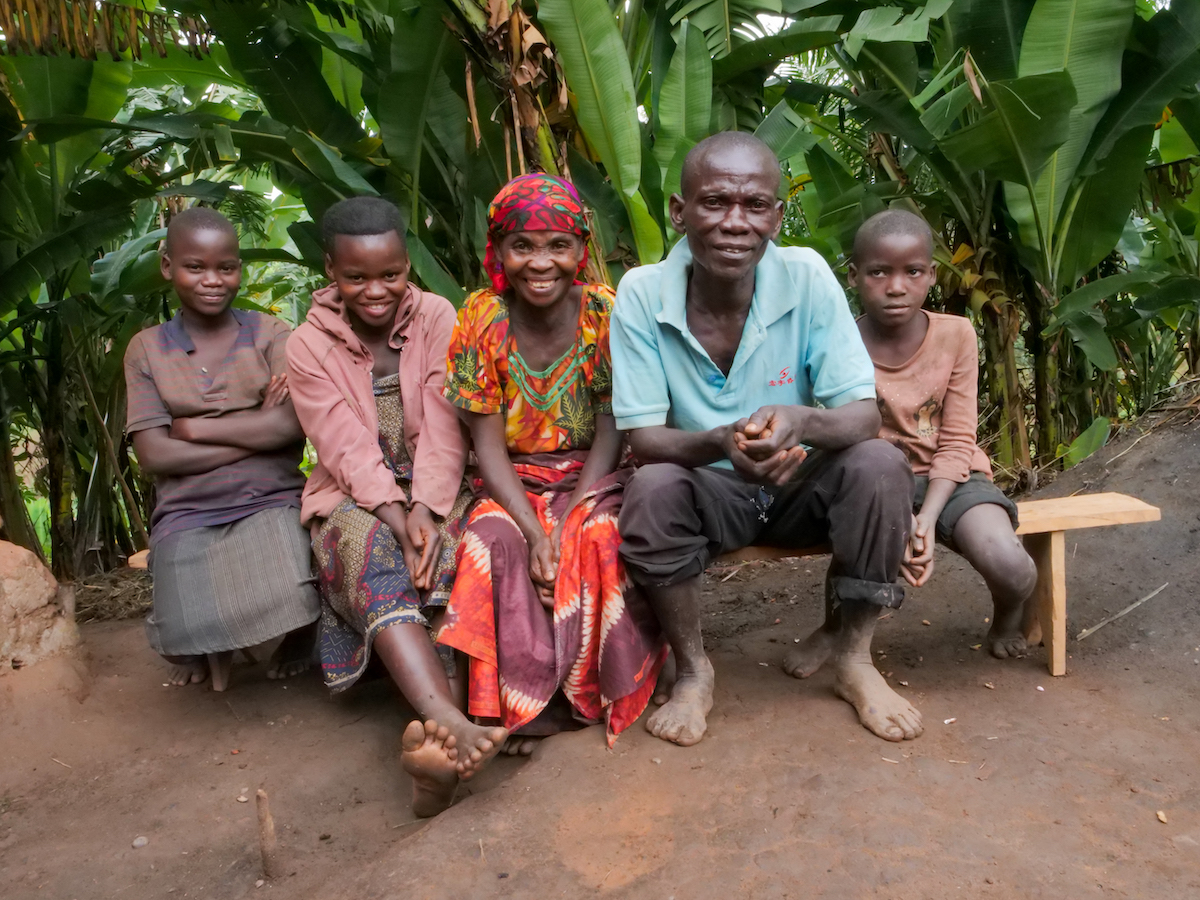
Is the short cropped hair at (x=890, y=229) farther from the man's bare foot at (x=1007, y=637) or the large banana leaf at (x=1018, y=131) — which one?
the man's bare foot at (x=1007, y=637)

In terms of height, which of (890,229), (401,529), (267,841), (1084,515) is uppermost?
(890,229)

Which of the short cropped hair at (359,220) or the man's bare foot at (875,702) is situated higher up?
the short cropped hair at (359,220)

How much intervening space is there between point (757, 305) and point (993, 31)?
6.95ft

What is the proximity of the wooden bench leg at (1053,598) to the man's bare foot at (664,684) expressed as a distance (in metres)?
1.03

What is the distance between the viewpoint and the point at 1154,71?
3557 mm

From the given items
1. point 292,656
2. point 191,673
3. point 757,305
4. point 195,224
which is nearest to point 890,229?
point 757,305

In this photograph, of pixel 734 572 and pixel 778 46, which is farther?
pixel 734 572

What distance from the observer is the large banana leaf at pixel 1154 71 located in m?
3.49

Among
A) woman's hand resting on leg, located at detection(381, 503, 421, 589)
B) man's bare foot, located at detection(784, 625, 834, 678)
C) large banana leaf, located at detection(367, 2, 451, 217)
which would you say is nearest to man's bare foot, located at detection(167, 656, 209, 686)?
woman's hand resting on leg, located at detection(381, 503, 421, 589)

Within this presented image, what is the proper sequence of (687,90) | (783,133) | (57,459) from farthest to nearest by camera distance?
(57,459) < (783,133) < (687,90)

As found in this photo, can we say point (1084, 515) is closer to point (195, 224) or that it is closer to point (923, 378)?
point (923, 378)

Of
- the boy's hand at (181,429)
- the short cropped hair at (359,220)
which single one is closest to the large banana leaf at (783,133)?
the short cropped hair at (359,220)

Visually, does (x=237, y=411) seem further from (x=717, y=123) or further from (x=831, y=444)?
(x=717, y=123)

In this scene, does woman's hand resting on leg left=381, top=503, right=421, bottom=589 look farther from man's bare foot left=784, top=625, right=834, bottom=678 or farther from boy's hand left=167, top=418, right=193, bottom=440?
man's bare foot left=784, top=625, right=834, bottom=678
